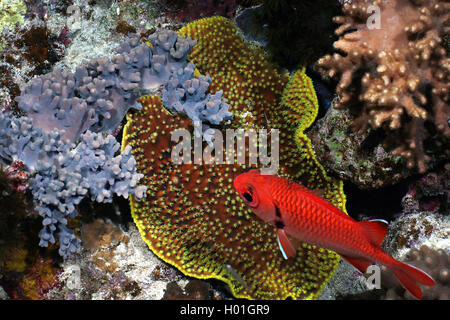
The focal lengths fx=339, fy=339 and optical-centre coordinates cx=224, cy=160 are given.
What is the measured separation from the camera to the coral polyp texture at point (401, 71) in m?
2.56

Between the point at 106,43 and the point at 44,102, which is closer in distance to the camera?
the point at 44,102

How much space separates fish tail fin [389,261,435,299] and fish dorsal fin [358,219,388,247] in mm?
199

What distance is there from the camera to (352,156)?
3248mm

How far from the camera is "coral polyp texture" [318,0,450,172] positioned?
2.56 m

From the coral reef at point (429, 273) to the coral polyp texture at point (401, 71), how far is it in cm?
81

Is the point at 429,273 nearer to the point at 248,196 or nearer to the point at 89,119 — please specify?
the point at 248,196

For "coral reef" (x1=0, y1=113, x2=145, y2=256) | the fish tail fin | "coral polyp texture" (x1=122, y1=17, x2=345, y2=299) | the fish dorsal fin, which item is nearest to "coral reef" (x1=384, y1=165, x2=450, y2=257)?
"coral polyp texture" (x1=122, y1=17, x2=345, y2=299)

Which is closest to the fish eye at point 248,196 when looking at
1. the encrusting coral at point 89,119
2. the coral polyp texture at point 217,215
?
the coral polyp texture at point 217,215

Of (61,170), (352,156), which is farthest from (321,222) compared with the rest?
(61,170)

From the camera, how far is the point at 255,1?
3906 millimetres

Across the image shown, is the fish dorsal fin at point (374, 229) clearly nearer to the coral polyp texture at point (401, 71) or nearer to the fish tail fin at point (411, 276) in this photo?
the fish tail fin at point (411, 276)
